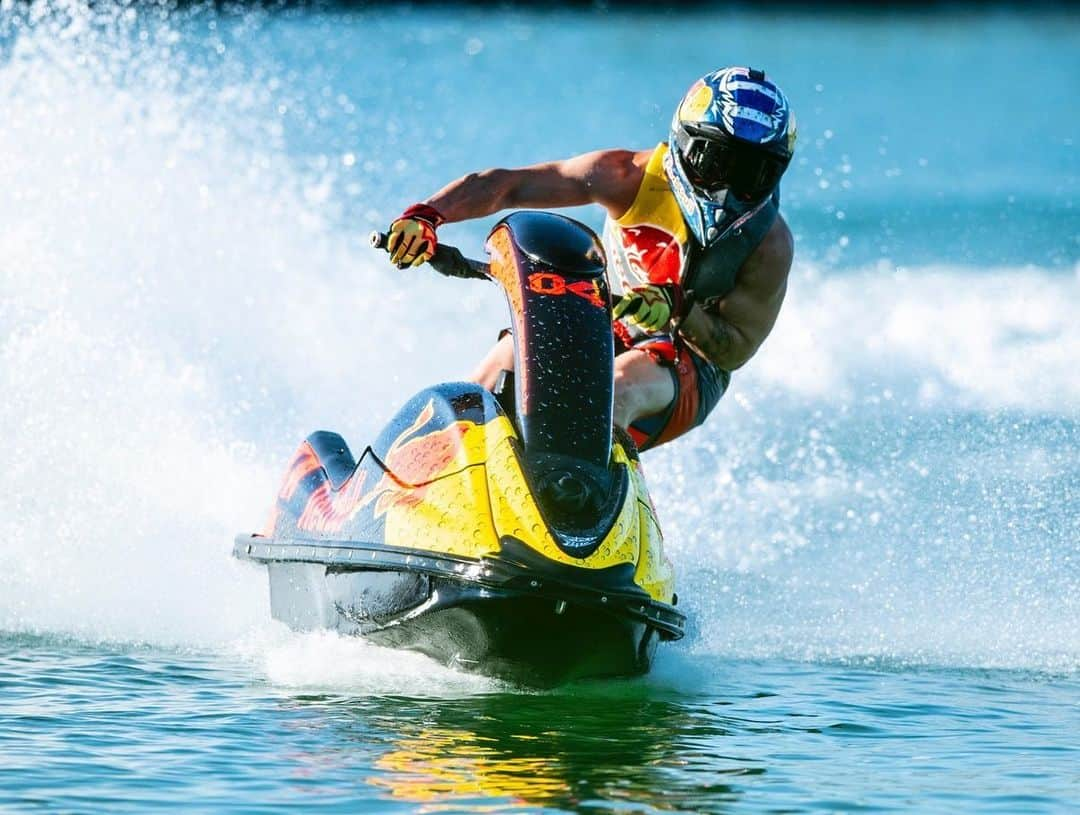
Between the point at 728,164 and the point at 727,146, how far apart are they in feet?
0.26

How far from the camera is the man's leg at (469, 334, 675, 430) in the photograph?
21.0 feet

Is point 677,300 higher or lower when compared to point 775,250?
lower

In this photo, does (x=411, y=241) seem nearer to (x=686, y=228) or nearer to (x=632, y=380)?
(x=632, y=380)

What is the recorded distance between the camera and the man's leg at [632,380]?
21.0 feet

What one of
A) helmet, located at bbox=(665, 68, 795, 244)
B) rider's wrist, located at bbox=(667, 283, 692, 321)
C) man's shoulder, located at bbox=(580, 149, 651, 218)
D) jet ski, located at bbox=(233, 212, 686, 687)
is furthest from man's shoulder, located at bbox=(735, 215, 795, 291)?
jet ski, located at bbox=(233, 212, 686, 687)

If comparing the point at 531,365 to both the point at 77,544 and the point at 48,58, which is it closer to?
the point at 77,544

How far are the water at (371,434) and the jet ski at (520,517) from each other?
23cm

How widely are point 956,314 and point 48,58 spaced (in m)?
7.40

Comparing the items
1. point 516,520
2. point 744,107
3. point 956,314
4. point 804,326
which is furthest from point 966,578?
point 956,314

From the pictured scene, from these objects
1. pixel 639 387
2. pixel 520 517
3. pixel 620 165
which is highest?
pixel 620 165

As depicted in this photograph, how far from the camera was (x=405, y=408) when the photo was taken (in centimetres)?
602

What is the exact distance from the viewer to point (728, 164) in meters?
6.41

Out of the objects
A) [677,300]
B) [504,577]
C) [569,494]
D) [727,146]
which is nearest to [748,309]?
[677,300]

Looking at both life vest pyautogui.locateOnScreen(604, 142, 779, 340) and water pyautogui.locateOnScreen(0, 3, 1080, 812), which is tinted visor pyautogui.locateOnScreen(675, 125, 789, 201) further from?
water pyautogui.locateOnScreen(0, 3, 1080, 812)
